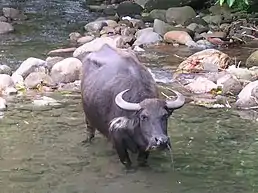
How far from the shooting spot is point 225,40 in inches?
611

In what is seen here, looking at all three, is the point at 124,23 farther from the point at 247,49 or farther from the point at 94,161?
the point at 94,161

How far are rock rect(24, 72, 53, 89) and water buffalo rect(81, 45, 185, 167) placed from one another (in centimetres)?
289

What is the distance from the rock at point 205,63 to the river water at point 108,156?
2.54 meters

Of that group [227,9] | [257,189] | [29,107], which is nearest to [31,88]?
[29,107]

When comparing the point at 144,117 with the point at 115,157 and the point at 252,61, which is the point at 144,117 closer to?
the point at 115,157

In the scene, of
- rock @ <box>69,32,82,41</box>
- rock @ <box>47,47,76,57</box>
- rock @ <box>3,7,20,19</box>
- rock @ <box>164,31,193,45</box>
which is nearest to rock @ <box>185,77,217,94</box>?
rock @ <box>47,47,76,57</box>

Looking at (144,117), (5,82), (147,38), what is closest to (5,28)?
(147,38)

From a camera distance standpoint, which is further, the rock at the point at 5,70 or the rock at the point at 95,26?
the rock at the point at 95,26

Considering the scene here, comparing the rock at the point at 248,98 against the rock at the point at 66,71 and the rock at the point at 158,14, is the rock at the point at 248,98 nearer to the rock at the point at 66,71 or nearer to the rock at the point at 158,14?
the rock at the point at 66,71

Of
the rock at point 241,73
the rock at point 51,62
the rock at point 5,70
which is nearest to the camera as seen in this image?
the rock at point 241,73

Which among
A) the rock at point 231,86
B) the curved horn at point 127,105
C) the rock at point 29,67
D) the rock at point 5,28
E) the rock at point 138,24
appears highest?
the curved horn at point 127,105

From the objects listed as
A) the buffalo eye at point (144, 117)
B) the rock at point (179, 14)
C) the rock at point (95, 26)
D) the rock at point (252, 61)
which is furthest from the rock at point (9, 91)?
the rock at point (179, 14)

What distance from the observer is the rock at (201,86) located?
10852mm

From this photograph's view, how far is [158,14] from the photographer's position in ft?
61.8
